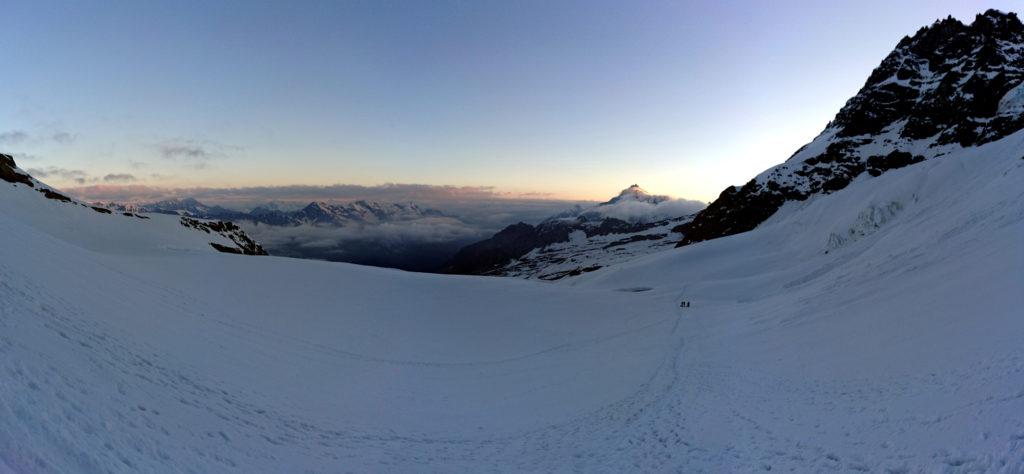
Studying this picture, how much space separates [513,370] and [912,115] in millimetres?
159348

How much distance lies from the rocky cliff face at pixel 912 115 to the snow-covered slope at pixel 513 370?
8596cm

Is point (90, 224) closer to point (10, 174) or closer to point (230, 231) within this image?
point (10, 174)

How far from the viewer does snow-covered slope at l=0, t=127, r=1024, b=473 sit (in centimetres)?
1048

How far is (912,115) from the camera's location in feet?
411

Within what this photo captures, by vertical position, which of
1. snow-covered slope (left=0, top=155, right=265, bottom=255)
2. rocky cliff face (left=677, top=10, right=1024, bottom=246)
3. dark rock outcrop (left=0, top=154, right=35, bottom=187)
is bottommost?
snow-covered slope (left=0, top=155, right=265, bottom=255)

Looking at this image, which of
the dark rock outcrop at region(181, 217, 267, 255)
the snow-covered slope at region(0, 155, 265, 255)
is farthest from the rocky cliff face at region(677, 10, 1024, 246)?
the snow-covered slope at region(0, 155, 265, 255)

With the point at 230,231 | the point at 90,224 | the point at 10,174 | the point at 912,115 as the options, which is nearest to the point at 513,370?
the point at 90,224

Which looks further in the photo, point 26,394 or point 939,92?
point 939,92

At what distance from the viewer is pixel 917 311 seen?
1964cm

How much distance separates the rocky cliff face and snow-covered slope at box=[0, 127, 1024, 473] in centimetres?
8596

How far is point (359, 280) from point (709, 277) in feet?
160

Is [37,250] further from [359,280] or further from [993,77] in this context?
[993,77]

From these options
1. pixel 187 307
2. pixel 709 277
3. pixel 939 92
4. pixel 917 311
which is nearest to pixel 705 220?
pixel 939 92

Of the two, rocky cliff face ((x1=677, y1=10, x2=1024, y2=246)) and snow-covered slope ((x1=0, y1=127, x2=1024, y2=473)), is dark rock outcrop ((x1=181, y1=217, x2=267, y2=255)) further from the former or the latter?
rocky cliff face ((x1=677, y1=10, x2=1024, y2=246))
